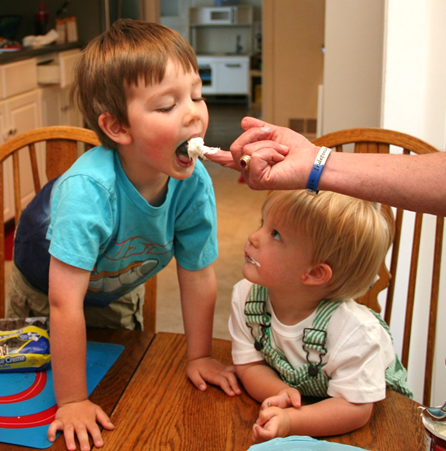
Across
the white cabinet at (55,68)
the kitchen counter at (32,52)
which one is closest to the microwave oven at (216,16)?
the kitchen counter at (32,52)

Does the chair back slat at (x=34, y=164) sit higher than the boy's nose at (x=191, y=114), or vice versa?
the boy's nose at (x=191, y=114)

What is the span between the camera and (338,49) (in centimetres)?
187

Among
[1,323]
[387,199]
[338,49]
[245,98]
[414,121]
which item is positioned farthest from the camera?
[245,98]

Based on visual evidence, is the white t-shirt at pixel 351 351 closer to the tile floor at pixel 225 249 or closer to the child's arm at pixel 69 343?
the child's arm at pixel 69 343

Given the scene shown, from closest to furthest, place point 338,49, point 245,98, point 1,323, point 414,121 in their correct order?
point 1,323 → point 414,121 → point 338,49 → point 245,98

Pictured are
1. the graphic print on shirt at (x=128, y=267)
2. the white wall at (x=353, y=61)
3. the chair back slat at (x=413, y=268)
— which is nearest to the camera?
the graphic print on shirt at (x=128, y=267)

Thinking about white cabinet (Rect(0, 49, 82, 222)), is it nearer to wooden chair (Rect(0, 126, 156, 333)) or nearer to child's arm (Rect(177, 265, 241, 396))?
wooden chair (Rect(0, 126, 156, 333))

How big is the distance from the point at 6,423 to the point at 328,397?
0.50 metres

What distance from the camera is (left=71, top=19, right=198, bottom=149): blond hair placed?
92 cm

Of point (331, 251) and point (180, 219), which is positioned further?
point (180, 219)

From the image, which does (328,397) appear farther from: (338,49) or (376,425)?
(338,49)

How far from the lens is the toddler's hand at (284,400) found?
2.75 feet

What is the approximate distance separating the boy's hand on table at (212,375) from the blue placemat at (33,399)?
15cm

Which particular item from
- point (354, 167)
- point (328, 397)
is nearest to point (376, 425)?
point (328, 397)
